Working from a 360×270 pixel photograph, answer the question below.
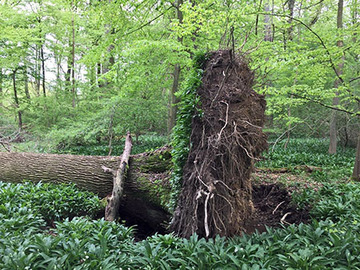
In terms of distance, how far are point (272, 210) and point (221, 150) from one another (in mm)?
2310

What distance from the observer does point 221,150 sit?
3.61m

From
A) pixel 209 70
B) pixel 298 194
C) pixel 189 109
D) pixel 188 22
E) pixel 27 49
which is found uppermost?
pixel 27 49

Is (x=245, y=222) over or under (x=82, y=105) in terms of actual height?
under

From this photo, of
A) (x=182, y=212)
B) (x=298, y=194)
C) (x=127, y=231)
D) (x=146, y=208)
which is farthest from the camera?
(x=146, y=208)

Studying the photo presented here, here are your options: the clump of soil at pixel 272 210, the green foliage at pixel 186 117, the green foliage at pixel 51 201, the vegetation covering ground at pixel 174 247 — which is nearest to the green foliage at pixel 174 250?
the vegetation covering ground at pixel 174 247

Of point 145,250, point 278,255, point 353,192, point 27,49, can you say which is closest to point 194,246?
point 145,250

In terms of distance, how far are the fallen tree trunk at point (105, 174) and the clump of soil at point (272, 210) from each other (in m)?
1.96

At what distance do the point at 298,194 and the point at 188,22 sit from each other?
15.4 feet

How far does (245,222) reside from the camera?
407 cm

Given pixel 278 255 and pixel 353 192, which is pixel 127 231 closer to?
pixel 278 255

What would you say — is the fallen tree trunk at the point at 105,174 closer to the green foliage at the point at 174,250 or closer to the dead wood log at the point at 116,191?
the dead wood log at the point at 116,191

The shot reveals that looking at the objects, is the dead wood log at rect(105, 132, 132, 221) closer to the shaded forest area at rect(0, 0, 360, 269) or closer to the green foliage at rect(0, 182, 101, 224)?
the shaded forest area at rect(0, 0, 360, 269)

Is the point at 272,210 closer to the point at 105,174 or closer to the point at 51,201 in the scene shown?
the point at 105,174

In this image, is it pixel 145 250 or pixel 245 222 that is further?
pixel 245 222
